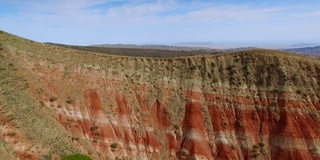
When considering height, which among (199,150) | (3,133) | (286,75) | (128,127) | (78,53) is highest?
(78,53)

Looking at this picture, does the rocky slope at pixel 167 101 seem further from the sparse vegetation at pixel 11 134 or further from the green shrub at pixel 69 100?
the sparse vegetation at pixel 11 134

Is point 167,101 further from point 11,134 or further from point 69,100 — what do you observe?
point 11,134

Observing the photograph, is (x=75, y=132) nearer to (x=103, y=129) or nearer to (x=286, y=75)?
(x=103, y=129)

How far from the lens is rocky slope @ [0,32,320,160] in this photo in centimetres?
5625

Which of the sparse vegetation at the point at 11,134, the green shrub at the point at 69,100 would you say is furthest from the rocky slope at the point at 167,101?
the sparse vegetation at the point at 11,134

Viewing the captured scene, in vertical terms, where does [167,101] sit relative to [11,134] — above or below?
below

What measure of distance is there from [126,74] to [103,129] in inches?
534

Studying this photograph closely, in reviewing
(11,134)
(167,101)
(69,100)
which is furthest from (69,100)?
(167,101)

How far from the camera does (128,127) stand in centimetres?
6025

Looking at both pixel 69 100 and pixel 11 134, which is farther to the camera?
pixel 69 100

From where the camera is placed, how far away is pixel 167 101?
65.6 meters

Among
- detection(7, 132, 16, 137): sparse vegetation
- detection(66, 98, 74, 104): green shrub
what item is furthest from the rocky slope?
detection(7, 132, 16, 137): sparse vegetation

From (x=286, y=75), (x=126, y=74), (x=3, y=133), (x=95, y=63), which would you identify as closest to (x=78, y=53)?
(x=95, y=63)

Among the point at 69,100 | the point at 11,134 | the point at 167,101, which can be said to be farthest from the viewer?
the point at 167,101
